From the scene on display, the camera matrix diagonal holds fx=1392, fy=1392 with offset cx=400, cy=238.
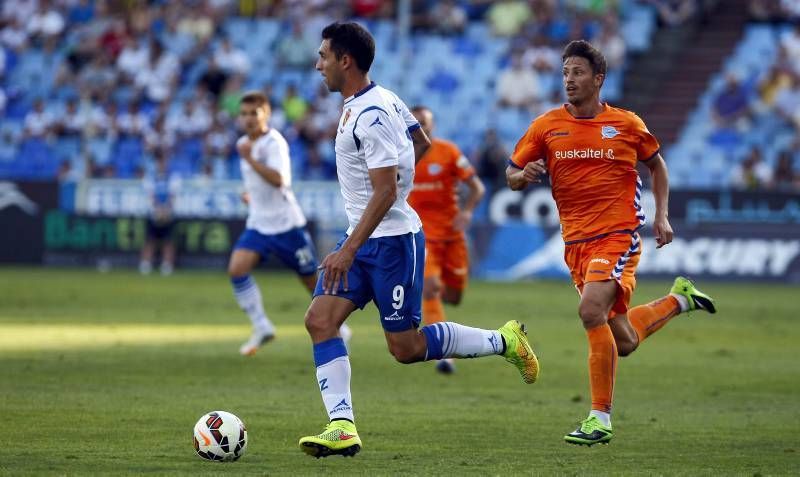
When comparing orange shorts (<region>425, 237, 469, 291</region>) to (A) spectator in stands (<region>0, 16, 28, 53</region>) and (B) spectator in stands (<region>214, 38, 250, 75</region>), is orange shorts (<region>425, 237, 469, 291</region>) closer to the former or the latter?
(B) spectator in stands (<region>214, 38, 250, 75</region>)

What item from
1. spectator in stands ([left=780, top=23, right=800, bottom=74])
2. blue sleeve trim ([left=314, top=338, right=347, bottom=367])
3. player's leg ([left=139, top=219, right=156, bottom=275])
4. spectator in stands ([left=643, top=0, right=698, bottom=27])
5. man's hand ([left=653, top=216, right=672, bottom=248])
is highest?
spectator in stands ([left=643, top=0, right=698, bottom=27])

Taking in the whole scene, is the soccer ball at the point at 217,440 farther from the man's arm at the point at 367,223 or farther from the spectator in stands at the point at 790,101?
the spectator in stands at the point at 790,101

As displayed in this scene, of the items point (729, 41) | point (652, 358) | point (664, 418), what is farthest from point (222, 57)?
point (664, 418)

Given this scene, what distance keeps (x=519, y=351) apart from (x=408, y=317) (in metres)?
1.04

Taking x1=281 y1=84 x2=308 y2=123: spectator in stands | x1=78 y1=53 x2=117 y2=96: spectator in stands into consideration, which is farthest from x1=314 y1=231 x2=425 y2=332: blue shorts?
x1=78 y1=53 x2=117 y2=96: spectator in stands

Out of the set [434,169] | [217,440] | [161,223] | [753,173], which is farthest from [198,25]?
[217,440]

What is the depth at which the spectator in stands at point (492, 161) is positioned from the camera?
95.7 feet

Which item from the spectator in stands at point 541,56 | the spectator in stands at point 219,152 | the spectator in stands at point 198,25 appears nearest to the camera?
the spectator in stands at point 541,56

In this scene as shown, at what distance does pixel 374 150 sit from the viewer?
813 centimetres

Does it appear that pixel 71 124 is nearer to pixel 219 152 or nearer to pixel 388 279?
pixel 219 152

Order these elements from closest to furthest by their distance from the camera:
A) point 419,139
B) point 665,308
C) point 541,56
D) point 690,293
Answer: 1. point 419,139
2. point 665,308
3. point 690,293
4. point 541,56

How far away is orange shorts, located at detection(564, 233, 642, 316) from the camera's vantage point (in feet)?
30.5

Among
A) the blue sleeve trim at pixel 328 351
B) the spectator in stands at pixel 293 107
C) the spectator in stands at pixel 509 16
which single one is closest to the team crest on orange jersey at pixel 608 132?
the blue sleeve trim at pixel 328 351

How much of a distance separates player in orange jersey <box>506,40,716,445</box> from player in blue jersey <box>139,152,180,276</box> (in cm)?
1976
